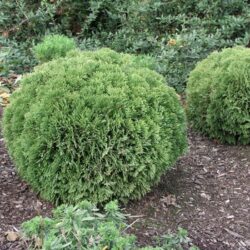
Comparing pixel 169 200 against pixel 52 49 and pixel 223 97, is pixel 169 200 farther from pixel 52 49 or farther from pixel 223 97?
pixel 52 49

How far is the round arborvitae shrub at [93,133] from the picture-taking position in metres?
3.50

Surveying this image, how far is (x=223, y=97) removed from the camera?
15.7 feet

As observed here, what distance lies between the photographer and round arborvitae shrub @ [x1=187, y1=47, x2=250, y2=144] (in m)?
4.71

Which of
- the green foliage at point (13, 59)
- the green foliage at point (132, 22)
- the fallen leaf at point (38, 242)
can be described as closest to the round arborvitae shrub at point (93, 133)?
the fallen leaf at point (38, 242)

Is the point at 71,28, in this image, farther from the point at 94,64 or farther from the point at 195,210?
the point at 195,210

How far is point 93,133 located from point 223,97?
1.72m

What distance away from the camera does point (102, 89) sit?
3.64 m

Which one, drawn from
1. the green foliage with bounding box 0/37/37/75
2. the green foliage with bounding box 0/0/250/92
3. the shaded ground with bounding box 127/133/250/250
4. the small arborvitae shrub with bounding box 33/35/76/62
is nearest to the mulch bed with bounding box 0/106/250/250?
the shaded ground with bounding box 127/133/250/250

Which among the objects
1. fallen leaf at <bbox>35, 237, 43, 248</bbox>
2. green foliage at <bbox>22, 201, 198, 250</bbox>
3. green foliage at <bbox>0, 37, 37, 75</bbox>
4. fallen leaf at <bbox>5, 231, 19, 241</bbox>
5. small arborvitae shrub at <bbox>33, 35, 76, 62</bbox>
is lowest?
fallen leaf at <bbox>5, 231, 19, 241</bbox>

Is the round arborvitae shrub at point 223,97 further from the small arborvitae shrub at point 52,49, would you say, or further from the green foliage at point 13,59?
the green foliage at point 13,59

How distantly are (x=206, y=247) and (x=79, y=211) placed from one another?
1.15 meters

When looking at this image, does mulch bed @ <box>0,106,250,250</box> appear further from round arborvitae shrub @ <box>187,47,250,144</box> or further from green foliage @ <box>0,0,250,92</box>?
green foliage @ <box>0,0,250,92</box>

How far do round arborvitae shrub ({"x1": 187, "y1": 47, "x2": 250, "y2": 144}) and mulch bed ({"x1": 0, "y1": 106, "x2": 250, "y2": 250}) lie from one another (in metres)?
0.35

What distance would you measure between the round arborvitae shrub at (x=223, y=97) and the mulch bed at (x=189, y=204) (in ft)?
1.14
